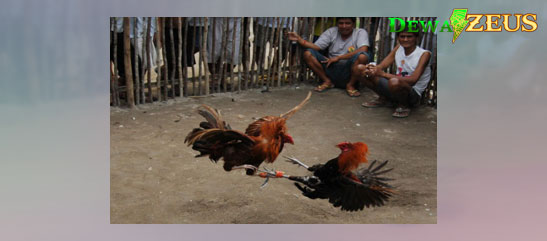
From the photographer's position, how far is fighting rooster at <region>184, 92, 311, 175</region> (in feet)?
16.6

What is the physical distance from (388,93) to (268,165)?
1086mm

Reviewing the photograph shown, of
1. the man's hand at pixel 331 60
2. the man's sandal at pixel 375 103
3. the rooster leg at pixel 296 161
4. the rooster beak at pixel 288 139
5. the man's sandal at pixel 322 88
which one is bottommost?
the rooster leg at pixel 296 161

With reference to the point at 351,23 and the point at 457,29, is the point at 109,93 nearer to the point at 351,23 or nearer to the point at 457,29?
the point at 351,23

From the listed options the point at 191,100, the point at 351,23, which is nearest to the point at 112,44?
the point at 191,100

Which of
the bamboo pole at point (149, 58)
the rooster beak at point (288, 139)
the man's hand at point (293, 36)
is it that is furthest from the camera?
the man's hand at point (293, 36)

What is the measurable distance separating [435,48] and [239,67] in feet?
4.91

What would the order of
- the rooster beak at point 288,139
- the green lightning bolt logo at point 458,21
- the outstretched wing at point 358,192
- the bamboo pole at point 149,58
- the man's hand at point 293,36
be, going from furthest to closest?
the man's hand at point 293,36
the bamboo pole at point 149,58
the green lightning bolt logo at point 458,21
the rooster beak at point 288,139
the outstretched wing at point 358,192

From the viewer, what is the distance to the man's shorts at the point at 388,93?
541 centimetres

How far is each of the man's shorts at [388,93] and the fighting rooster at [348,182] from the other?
20.1 inches

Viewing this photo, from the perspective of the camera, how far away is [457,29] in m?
5.29

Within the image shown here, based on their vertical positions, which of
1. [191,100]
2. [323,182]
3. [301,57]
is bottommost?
[323,182]

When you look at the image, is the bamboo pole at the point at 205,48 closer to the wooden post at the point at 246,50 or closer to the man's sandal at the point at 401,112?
the wooden post at the point at 246,50

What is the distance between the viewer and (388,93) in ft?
17.8

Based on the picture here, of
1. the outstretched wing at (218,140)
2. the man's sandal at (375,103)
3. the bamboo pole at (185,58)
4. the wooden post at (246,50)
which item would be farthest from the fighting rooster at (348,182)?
the bamboo pole at (185,58)
